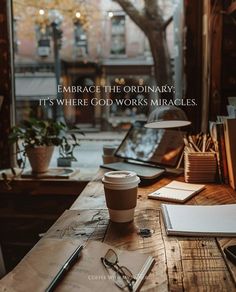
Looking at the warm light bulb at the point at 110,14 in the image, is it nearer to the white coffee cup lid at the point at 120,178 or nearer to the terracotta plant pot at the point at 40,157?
the terracotta plant pot at the point at 40,157

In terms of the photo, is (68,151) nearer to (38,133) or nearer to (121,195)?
(38,133)

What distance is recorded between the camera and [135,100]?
8.67 feet

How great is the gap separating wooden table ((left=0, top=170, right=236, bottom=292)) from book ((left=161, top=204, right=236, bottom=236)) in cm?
3

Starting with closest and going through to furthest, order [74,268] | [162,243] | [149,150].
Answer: [74,268]
[162,243]
[149,150]

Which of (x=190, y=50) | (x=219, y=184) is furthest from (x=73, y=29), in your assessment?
(x=219, y=184)

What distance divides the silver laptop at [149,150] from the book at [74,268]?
38.0 inches

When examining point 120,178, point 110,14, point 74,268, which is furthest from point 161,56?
point 74,268

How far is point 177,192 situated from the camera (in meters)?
1.62

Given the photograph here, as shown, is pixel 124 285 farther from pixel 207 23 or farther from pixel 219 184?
pixel 207 23

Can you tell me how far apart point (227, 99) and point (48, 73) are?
1852 millimetres

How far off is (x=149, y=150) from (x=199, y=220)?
1.03 m

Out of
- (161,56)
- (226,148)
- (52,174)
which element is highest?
(161,56)

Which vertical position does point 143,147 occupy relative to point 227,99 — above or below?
below

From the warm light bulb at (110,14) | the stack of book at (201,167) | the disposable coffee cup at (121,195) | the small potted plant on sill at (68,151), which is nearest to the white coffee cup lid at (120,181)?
the disposable coffee cup at (121,195)
